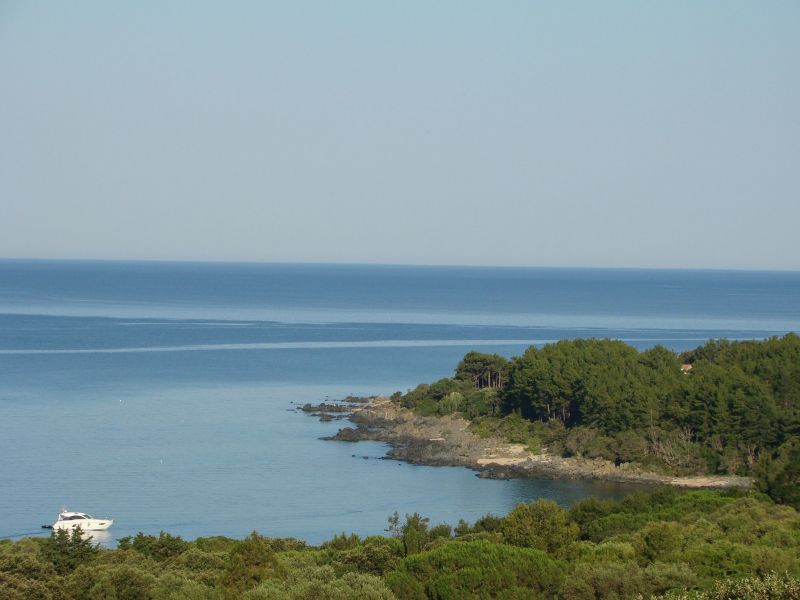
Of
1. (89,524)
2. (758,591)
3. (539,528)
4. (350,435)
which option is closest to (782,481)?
(539,528)

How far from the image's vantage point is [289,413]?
63750 millimetres

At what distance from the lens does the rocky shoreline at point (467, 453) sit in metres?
46.4

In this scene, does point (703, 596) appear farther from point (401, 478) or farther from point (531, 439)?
point (531, 439)

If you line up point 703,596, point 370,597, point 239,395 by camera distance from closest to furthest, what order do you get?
point 703,596 → point 370,597 → point 239,395

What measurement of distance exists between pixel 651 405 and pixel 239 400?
90.1ft

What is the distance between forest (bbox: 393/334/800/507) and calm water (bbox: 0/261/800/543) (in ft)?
14.6

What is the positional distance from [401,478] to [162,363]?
42277mm

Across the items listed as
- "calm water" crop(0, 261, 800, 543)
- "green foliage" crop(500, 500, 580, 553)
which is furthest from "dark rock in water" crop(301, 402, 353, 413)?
"green foliage" crop(500, 500, 580, 553)

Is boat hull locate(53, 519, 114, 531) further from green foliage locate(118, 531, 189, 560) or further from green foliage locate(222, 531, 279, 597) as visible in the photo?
green foliage locate(222, 531, 279, 597)

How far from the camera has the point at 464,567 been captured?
21.2 meters

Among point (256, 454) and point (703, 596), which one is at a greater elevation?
point (703, 596)

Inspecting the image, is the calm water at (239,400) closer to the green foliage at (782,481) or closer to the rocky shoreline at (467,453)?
the rocky shoreline at (467,453)

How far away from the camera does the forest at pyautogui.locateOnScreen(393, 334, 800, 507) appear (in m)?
47.3

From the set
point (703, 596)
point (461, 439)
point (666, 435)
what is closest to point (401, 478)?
point (461, 439)
